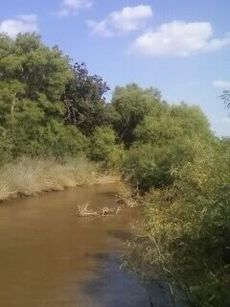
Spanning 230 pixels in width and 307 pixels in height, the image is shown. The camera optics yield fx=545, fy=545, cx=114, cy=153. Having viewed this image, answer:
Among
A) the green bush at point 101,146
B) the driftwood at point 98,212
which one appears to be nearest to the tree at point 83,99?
the green bush at point 101,146

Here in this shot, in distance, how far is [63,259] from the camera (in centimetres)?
1258

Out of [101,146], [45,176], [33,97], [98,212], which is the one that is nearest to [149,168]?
[98,212]

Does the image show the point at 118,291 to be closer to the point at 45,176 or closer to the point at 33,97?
the point at 45,176

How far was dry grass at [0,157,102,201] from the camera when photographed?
74.5 feet

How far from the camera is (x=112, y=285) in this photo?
1039 cm

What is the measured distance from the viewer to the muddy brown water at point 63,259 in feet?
32.0

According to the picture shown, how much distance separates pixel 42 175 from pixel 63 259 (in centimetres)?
1351

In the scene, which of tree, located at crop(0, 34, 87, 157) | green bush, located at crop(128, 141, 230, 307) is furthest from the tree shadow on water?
tree, located at crop(0, 34, 87, 157)

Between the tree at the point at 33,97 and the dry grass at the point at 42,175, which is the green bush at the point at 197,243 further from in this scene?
the tree at the point at 33,97

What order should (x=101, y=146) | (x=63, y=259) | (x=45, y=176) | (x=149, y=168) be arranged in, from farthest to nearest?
(x=101, y=146) < (x=45, y=176) < (x=149, y=168) < (x=63, y=259)

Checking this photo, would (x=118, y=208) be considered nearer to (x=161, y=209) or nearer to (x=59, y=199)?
(x=59, y=199)

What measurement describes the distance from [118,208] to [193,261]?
11.2 meters

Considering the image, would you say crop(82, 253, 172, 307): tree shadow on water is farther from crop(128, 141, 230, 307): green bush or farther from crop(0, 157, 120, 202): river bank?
crop(0, 157, 120, 202): river bank

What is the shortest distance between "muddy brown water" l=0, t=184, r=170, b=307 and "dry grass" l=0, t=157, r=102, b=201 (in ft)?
6.21
